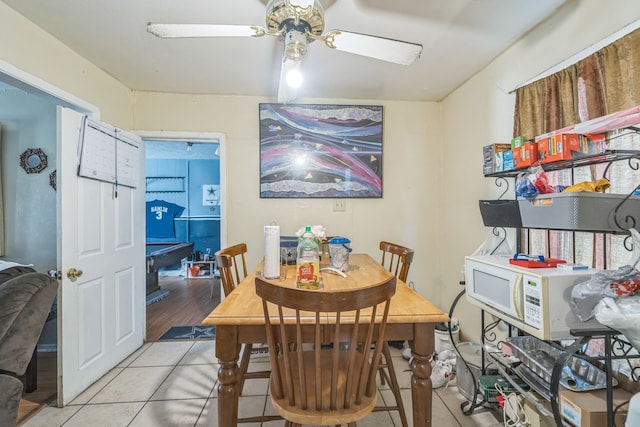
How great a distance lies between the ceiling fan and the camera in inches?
48.4

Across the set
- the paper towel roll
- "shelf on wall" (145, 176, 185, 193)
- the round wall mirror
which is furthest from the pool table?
the paper towel roll

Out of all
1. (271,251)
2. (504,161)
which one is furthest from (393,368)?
(504,161)

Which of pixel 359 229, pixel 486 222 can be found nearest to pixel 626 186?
pixel 486 222

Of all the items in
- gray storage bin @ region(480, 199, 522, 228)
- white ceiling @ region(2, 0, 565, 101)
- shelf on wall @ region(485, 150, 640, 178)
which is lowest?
gray storage bin @ region(480, 199, 522, 228)

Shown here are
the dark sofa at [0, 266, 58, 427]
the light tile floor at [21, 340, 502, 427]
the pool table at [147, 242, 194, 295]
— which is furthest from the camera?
the pool table at [147, 242, 194, 295]

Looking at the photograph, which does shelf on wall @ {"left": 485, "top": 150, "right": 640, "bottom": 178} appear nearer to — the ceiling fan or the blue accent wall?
the ceiling fan

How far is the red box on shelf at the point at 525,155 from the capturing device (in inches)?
56.3

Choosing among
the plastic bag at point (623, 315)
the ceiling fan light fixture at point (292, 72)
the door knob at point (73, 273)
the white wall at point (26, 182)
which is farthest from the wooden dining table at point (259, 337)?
the white wall at point (26, 182)

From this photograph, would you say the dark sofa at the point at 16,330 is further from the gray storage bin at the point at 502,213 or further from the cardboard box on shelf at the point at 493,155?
the cardboard box on shelf at the point at 493,155

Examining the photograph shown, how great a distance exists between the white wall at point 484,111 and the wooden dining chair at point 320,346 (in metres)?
1.56

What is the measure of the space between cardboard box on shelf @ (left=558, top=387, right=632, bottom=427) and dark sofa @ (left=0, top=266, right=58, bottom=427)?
7.71 feet

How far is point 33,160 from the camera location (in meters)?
2.38

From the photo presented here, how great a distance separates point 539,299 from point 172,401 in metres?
2.14

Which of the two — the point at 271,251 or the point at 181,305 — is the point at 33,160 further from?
the point at 271,251
